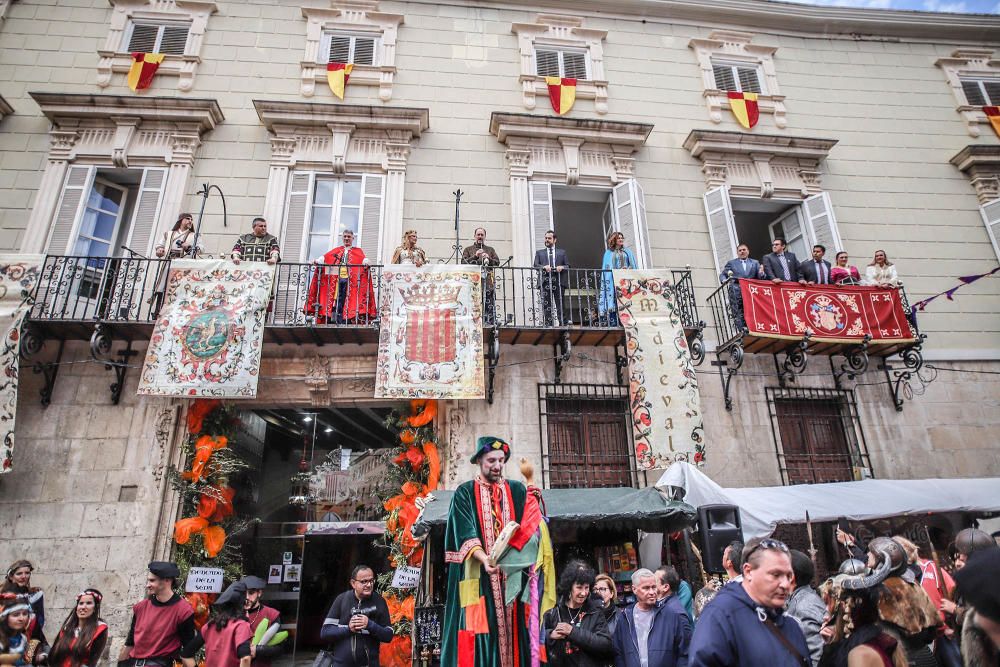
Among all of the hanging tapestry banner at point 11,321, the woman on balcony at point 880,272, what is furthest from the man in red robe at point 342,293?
the woman on balcony at point 880,272

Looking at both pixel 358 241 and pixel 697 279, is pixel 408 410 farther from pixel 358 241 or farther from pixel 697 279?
pixel 697 279

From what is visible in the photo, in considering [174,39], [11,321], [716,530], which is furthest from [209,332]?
[716,530]

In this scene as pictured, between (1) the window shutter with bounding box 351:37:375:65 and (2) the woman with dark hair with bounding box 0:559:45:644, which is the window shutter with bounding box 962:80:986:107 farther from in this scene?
(2) the woman with dark hair with bounding box 0:559:45:644

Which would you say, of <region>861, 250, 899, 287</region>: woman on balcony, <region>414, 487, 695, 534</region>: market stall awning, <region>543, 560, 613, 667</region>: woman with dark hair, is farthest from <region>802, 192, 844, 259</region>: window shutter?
<region>543, 560, 613, 667</region>: woman with dark hair

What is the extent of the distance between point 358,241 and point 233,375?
3176 millimetres

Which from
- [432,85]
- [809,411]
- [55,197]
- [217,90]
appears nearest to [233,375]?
[55,197]

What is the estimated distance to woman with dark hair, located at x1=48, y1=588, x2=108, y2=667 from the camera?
467 centimetres

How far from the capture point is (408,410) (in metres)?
8.53

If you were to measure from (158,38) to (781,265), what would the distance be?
12375mm

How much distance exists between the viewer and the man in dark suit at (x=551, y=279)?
8586 mm

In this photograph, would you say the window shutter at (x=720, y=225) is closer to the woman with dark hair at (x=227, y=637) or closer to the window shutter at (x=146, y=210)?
the woman with dark hair at (x=227, y=637)

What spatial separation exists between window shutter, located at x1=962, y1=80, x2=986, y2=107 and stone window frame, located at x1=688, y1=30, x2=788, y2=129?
173 inches

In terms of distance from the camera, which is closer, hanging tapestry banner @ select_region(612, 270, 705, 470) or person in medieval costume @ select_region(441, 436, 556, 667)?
person in medieval costume @ select_region(441, 436, 556, 667)

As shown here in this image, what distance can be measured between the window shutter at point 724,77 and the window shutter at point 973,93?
5323 millimetres
